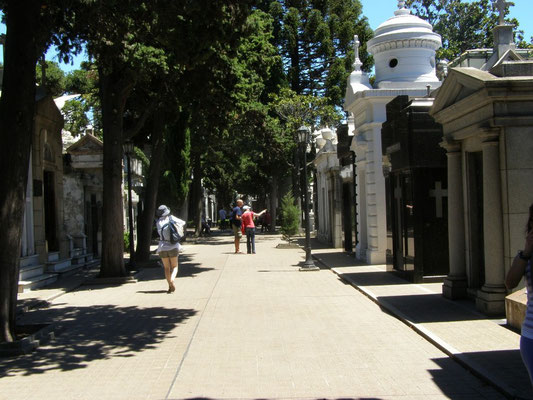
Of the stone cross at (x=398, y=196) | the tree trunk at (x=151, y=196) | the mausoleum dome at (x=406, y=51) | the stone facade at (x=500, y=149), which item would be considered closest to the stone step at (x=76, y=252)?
the tree trunk at (x=151, y=196)

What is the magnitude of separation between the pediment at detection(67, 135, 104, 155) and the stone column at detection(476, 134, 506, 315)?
47.3ft

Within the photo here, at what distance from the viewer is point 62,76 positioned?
144ft

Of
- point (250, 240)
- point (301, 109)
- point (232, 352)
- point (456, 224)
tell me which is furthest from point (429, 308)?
point (301, 109)

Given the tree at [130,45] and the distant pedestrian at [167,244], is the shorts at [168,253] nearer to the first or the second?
the distant pedestrian at [167,244]

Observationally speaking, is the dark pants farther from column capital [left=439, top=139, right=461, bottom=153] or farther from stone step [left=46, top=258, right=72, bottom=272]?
column capital [left=439, top=139, right=461, bottom=153]

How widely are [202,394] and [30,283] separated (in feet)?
30.4

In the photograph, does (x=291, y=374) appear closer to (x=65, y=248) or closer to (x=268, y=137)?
(x=65, y=248)

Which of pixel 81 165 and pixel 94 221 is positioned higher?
pixel 81 165

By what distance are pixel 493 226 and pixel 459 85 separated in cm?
235

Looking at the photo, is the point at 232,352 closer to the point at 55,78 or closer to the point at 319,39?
the point at 319,39

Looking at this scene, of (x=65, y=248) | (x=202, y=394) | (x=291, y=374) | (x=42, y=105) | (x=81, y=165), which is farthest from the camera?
(x=81, y=165)

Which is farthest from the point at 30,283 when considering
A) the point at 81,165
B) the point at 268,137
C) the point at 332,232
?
the point at 268,137

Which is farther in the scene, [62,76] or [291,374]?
[62,76]

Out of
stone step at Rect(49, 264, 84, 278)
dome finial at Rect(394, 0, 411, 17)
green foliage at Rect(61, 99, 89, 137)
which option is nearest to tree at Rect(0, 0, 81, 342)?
stone step at Rect(49, 264, 84, 278)
